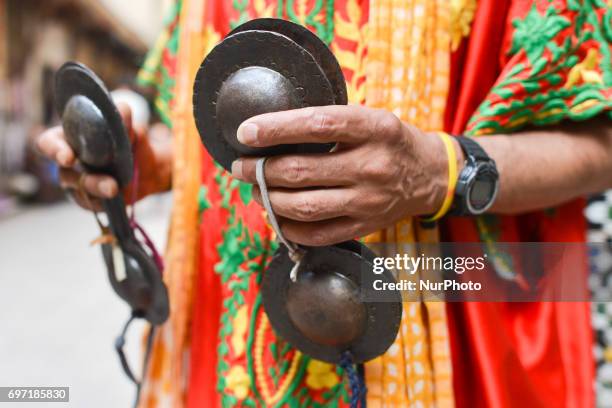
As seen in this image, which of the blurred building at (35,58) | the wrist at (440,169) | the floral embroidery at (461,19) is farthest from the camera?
the blurred building at (35,58)

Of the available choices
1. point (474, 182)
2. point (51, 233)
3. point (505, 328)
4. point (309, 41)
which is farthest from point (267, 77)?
point (51, 233)

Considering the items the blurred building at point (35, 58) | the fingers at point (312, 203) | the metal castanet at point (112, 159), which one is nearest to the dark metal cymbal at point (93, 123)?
the metal castanet at point (112, 159)

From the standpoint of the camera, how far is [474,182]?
25.1 inches

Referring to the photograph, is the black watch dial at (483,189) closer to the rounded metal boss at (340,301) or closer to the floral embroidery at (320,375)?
the rounded metal boss at (340,301)

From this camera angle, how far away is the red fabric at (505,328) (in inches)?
28.9

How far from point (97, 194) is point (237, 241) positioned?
8.2 inches

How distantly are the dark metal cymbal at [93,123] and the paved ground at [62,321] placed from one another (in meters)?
0.48

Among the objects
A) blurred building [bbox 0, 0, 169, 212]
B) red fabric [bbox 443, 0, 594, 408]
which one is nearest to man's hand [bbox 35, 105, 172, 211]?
red fabric [bbox 443, 0, 594, 408]

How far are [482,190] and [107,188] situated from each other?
0.49m

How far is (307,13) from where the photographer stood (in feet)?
2.44

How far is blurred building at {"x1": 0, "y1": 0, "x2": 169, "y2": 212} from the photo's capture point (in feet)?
21.7

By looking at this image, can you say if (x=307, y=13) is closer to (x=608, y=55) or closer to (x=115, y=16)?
(x=608, y=55)

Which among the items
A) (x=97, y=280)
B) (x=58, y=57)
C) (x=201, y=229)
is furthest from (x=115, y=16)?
(x=201, y=229)

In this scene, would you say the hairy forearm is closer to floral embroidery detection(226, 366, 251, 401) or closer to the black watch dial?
the black watch dial
